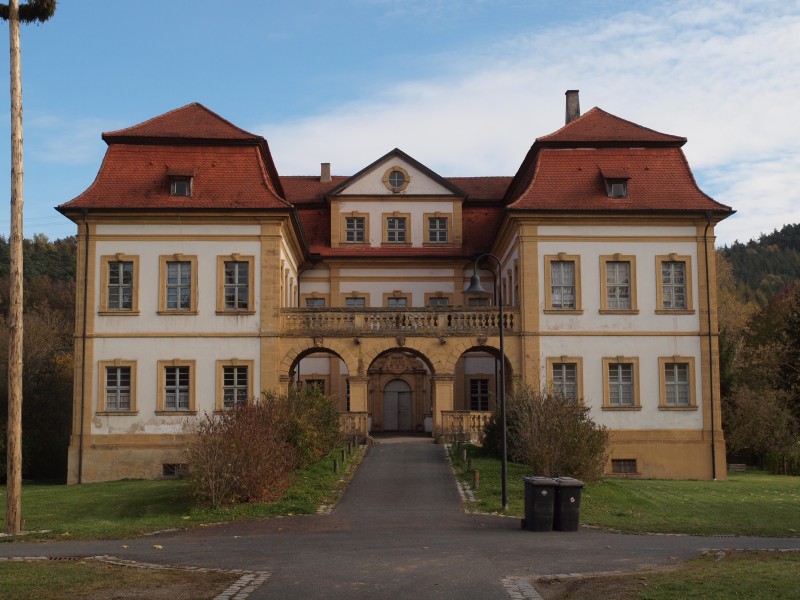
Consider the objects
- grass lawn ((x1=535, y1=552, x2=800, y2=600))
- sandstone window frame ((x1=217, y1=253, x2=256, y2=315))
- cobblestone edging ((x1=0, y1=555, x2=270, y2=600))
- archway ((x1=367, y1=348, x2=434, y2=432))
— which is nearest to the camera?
grass lawn ((x1=535, y1=552, x2=800, y2=600))

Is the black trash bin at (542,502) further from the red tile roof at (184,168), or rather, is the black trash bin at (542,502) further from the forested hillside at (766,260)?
the forested hillside at (766,260)

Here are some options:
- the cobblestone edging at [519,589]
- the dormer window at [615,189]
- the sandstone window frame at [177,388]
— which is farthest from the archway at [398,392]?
the cobblestone edging at [519,589]

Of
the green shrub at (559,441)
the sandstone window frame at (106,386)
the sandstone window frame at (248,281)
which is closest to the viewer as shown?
the green shrub at (559,441)

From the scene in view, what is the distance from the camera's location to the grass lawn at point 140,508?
18578 mm

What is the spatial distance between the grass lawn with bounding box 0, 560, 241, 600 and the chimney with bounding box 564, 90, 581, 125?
3405cm

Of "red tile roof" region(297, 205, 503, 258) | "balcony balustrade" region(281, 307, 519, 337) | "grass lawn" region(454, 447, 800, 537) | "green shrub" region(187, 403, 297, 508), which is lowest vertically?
"grass lawn" region(454, 447, 800, 537)

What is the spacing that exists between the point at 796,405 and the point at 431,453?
1298 centimetres

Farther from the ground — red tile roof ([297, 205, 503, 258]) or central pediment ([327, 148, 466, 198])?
central pediment ([327, 148, 466, 198])

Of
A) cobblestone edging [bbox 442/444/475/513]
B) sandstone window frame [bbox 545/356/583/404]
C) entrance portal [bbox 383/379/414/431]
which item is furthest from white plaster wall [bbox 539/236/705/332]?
entrance portal [bbox 383/379/414/431]

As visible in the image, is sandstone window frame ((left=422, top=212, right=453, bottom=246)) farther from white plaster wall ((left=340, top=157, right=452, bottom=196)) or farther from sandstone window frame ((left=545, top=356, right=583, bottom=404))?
sandstone window frame ((left=545, top=356, right=583, bottom=404))

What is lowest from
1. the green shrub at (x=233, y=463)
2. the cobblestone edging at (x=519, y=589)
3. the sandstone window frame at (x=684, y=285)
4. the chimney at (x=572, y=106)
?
the cobblestone edging at (x=519, y=589)

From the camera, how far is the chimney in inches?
1708

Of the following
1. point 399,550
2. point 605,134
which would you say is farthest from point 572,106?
point 399,550

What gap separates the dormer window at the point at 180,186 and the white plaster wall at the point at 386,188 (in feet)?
32.1
